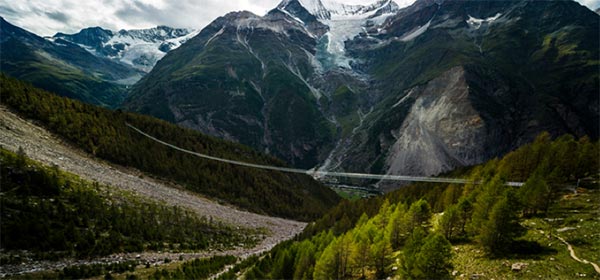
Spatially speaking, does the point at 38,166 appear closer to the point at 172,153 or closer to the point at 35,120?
the point at 35,120

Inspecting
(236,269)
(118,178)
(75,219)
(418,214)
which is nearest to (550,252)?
(418,214)

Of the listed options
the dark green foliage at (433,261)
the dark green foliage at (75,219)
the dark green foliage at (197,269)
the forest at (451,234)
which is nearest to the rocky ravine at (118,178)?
the dark green foliage at (75,219)

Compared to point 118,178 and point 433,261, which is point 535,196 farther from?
point 118,178

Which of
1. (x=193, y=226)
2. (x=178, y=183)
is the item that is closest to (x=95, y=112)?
(x=178, y=183)

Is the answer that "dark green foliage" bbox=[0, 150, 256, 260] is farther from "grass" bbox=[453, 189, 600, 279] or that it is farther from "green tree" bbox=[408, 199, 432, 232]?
"grass" bbox=[453, 189, 600, 279]

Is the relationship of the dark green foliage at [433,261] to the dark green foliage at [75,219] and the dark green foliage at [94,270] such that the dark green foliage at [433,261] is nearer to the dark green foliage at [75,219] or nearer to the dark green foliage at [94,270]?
the dark green foliage at [94,270]

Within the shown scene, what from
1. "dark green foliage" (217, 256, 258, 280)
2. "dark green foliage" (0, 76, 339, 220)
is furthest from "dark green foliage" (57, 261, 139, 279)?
"dark green foliage" (0, 76, 339, 220)
